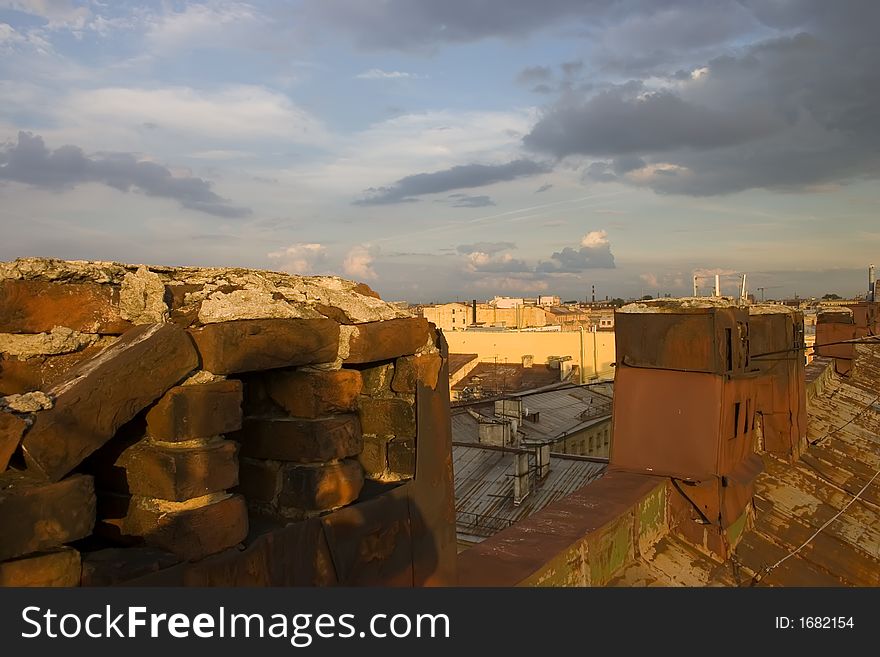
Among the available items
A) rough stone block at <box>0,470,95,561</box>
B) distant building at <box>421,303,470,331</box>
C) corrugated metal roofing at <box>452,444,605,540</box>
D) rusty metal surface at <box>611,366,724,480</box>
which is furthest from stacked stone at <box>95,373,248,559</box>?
distant building at <box>421,303,470,331</box>

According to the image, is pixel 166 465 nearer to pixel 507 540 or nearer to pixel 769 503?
pixel 507 540

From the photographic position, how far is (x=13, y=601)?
157cm

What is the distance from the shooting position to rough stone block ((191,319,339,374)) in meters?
1.98

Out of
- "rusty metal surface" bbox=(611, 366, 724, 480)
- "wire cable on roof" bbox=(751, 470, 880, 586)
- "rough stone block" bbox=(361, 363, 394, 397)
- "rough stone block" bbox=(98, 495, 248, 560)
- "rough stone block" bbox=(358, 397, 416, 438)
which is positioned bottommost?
"wire cable on roof" bbox=(751, 470, 880, 586)

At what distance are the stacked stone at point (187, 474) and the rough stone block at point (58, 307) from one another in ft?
1.18

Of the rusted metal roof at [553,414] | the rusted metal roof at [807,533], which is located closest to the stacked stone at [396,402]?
the rusted metal roof at [807,533]

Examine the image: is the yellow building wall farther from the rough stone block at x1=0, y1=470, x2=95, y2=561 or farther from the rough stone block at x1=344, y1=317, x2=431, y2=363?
the rough stone block at x1=0, y1=470, x2=95, y2=561

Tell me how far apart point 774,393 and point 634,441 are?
8.02 ft

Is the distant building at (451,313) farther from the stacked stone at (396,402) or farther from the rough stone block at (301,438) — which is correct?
the rough stone block at (301,438)

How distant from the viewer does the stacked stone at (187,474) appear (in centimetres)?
188

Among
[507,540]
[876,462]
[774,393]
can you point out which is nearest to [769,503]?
[774,393]

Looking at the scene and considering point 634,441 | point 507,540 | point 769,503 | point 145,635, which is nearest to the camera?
point 145,635

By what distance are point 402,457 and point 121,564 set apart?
115cm

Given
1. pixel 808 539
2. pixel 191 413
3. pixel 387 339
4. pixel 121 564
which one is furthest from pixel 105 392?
pixel 808 539
